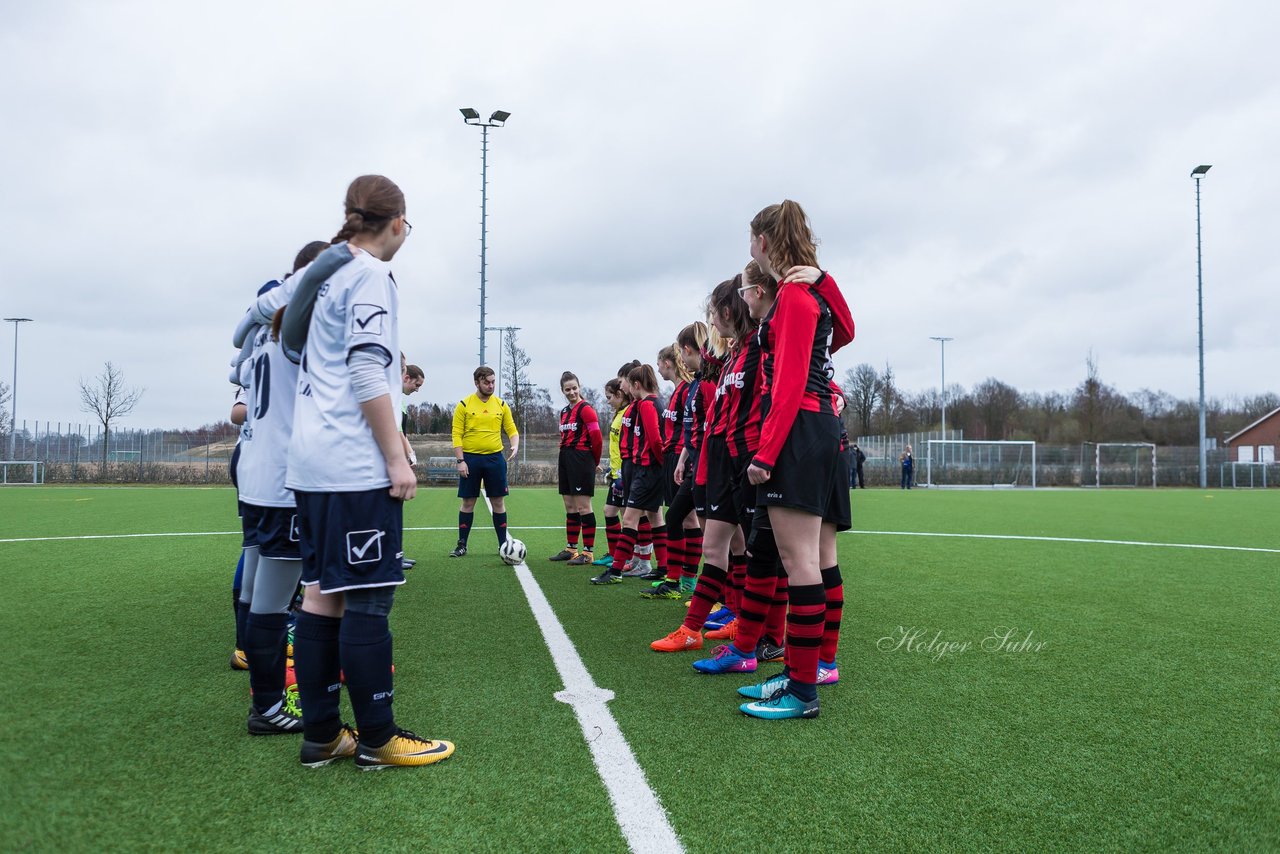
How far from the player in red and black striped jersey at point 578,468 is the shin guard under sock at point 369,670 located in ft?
16.8

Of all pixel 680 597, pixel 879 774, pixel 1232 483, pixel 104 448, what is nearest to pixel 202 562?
pixel 680 597

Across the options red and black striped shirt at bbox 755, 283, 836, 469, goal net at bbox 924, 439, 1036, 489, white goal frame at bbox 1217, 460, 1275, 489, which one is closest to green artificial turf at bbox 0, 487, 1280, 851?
red and black striped shirt at bbox 755, 283, 836, 469

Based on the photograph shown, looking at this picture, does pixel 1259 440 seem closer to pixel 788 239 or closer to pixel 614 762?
pixel 788 239

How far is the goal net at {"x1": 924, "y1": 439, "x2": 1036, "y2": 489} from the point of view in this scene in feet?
125

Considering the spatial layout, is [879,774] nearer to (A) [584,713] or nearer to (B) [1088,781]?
(B) [1088,781]

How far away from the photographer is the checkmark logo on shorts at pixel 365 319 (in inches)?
97.0

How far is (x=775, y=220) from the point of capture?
11.1 feet

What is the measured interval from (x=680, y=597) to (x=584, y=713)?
2.94 metres

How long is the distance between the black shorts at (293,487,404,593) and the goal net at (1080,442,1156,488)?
140 ft

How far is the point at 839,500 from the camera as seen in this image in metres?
3.31

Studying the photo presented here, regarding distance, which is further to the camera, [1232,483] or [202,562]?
[1232,483]

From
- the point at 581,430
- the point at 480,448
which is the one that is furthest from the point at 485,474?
the point at 581,430

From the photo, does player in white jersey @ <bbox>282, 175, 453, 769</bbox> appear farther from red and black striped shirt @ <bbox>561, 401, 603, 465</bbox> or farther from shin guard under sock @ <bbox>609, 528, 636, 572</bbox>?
red and black striped shirt @ <bbox>561, 401, 603, 465</bbox>

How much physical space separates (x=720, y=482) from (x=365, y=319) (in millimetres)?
2276
